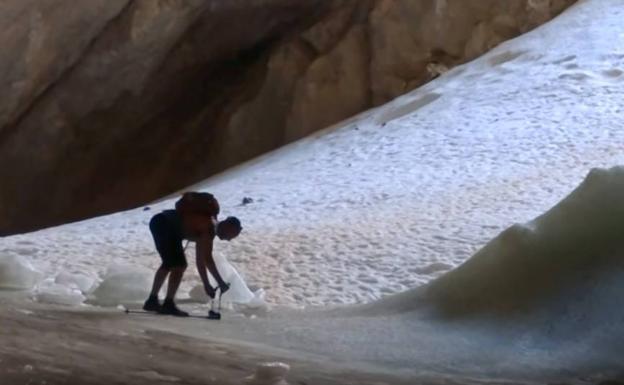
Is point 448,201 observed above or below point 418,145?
below

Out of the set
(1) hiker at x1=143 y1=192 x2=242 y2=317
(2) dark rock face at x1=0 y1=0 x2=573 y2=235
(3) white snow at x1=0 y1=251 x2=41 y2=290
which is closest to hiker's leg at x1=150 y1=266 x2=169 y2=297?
(1) hiker at x1=143 y1=192 x2=242 y2=317

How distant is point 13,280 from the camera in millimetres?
3443

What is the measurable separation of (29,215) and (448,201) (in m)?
4.35

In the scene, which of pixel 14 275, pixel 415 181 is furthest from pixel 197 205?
pixel 415 181

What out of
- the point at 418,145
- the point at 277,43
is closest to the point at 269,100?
the point at 277,43

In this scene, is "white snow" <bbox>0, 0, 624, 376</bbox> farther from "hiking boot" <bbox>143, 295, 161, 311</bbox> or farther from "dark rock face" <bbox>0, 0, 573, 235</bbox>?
"dark rock face" <bbox>0, 0, 573, 235</bbox>

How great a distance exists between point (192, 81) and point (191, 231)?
220 inches

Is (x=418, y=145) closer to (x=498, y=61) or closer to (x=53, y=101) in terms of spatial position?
(x=498, y=61)

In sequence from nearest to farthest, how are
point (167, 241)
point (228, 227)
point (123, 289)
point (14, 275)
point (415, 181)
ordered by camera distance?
point (228, 227) < point (167, 241) < point (123, 289) < point (14, 275) < point (415, 181)

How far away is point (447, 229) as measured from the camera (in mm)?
3953

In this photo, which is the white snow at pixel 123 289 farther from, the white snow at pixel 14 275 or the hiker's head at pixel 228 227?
the hiker's head at pixel 228 227

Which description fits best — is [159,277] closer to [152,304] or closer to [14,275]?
[152,304]

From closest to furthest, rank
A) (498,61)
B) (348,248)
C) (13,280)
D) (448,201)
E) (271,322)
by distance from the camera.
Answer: (271,322), (13,280), (348,248), (448,201), (498,61)

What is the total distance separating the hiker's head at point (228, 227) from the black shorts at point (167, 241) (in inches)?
4.8
